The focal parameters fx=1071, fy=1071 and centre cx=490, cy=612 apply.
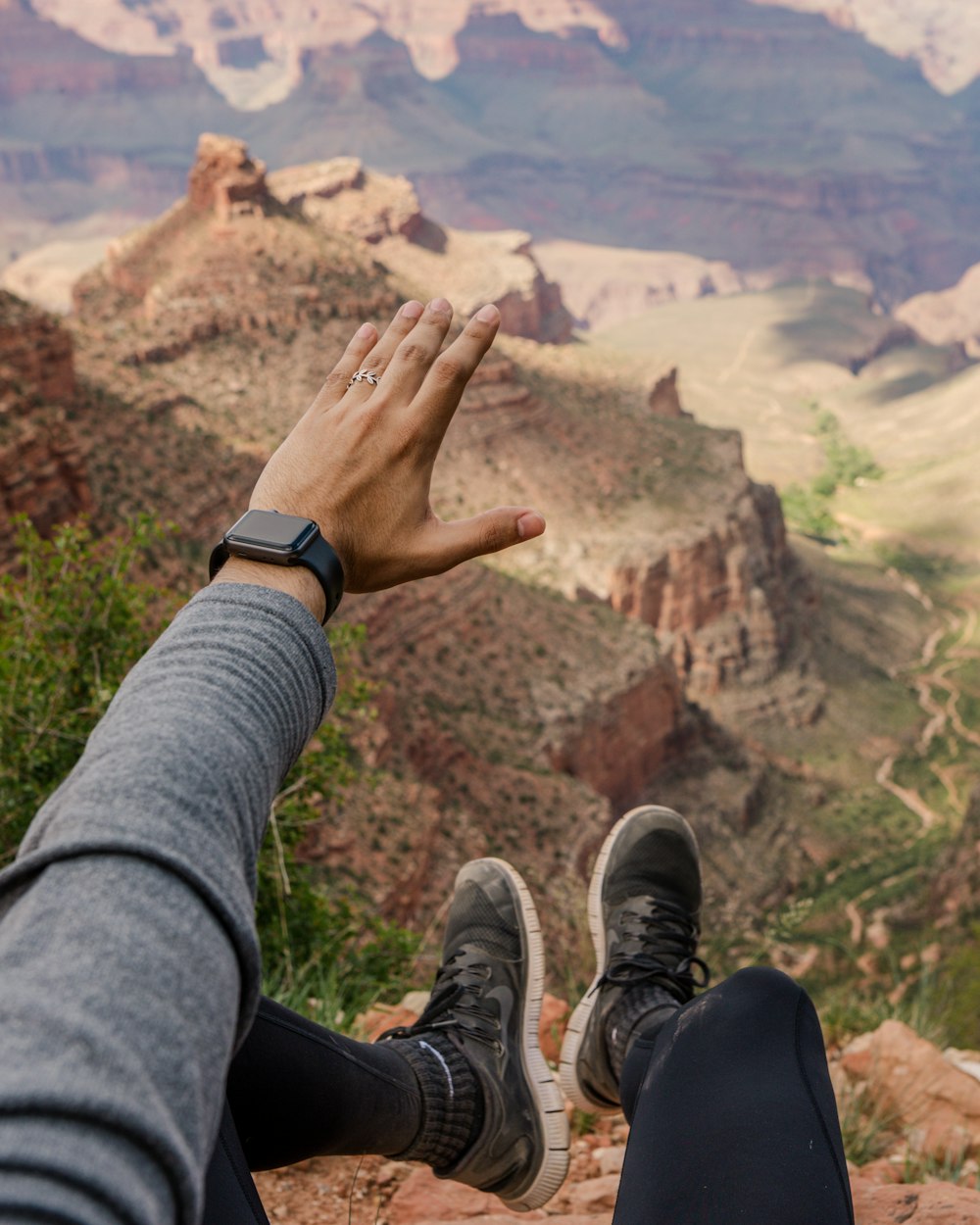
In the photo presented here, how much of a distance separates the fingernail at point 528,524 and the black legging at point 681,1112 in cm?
162

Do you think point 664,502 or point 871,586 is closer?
point 664,502

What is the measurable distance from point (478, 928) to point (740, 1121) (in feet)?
7.43

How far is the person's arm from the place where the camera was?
126cm

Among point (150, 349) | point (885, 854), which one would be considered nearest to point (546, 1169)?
point (885, 854)

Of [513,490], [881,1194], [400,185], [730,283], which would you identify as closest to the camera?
[881,1194]

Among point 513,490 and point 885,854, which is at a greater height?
point 513,490

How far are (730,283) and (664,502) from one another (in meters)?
147

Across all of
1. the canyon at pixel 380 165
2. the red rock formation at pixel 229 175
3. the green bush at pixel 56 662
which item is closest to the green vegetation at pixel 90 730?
the green bush at pixel 56 662

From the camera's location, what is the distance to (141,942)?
1.42 meters

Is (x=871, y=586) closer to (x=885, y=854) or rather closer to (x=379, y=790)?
(x=885, y=854)

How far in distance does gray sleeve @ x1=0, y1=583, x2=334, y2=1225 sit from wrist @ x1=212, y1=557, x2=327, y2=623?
242 millimetres

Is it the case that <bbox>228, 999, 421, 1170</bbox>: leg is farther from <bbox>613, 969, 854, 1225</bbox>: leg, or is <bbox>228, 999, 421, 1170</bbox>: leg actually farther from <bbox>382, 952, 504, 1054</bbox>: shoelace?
<bbox>613, 969, 854, 1225</bbox>: leg

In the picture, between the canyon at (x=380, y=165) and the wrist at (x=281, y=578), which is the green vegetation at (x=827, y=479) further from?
the wrist at (x=281, y=578)

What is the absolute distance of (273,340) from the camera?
120 ft
